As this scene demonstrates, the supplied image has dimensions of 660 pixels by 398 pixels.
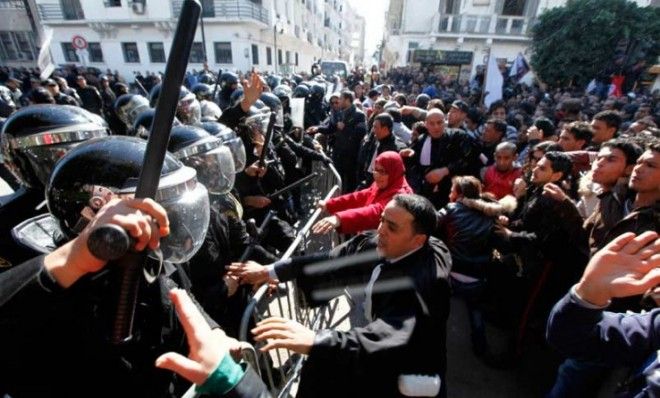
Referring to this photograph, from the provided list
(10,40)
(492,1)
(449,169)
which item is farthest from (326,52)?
(449,169)

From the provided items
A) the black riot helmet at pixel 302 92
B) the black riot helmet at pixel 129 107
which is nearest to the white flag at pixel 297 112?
the black riot helmet at pixel 302 92

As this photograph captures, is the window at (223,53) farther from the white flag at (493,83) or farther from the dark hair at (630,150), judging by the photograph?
the dark hair at (630,150)

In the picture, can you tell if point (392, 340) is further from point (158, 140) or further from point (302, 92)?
point (302, 92)

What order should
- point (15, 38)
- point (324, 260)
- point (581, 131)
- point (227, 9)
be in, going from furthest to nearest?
point (227, 9)
point (15, 38)
point (581, 131)
point (324, 260)

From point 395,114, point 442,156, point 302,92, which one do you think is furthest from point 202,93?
point 442,156

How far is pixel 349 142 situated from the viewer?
6.09 m

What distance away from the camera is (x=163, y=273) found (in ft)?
5.23

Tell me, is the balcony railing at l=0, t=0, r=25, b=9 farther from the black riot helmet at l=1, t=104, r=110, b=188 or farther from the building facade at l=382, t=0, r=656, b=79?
the black riot helmet at l=1, t=104, r=110, b=188

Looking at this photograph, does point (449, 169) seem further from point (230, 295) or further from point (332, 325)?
point (230, 295)

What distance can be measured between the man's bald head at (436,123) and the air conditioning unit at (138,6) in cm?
3123

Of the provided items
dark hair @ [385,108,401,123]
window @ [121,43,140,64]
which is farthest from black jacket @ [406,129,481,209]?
window @ [121,43,140,64]

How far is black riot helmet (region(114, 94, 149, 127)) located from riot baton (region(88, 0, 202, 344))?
17.5 ft

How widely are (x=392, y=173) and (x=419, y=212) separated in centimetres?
131

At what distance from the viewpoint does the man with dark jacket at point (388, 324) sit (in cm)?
161
